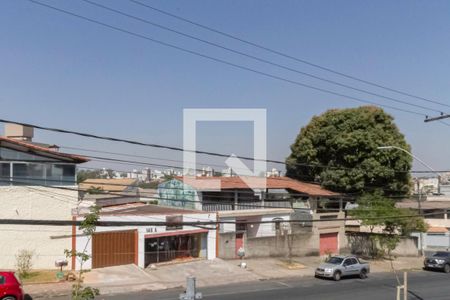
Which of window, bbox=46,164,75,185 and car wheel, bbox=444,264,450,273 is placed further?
car wheel, bbox=444,264,450,273

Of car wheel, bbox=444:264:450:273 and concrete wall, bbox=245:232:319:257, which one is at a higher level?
concrete wall, bbox=245:232:319:257

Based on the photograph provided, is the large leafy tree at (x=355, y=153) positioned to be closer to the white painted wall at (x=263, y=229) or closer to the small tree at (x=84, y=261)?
the white painted wall at (x=263, y=229)

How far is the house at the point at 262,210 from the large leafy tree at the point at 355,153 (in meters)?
2.30

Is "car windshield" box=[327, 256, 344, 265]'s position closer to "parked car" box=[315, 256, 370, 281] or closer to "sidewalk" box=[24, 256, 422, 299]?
"parked car" box=[315, 256, 370, 281]

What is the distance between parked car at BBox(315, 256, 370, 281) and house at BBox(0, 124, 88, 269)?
14474 mm

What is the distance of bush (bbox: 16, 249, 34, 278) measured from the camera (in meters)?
26.6

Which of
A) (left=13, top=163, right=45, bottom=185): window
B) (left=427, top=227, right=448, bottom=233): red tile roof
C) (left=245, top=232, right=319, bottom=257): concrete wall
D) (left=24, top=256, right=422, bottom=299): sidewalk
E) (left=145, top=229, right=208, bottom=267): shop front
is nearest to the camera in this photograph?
(left=24, top=256, right=422, bottom=299): sidewalk

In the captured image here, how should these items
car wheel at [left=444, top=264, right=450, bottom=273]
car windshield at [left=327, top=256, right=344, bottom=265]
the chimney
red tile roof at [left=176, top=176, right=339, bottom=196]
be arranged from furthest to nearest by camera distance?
red tile roof at [left=176, top=176, right=339, bottom=196] < car wheel at [left=444, top=264, right=450, bottom=273] < the chimney < car windshield at [left=327, top=256, right=344, bottom=265]

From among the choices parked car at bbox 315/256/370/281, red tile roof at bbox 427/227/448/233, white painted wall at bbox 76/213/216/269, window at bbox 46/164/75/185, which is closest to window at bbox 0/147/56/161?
window at bbox 46/164/75/185

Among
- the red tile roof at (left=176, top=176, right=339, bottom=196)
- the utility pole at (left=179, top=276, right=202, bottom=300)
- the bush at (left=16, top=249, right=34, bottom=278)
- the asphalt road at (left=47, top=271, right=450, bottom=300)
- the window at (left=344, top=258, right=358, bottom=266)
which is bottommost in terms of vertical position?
the asphalt road at (left=47, top=271, right=450, bottom=300)

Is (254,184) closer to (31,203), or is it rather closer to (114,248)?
(114,248)

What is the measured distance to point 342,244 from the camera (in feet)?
135

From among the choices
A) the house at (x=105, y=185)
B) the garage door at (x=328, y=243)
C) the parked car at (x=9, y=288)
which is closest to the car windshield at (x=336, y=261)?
the garage door at (x=328, y=243)

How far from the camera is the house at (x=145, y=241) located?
28.7 meters
